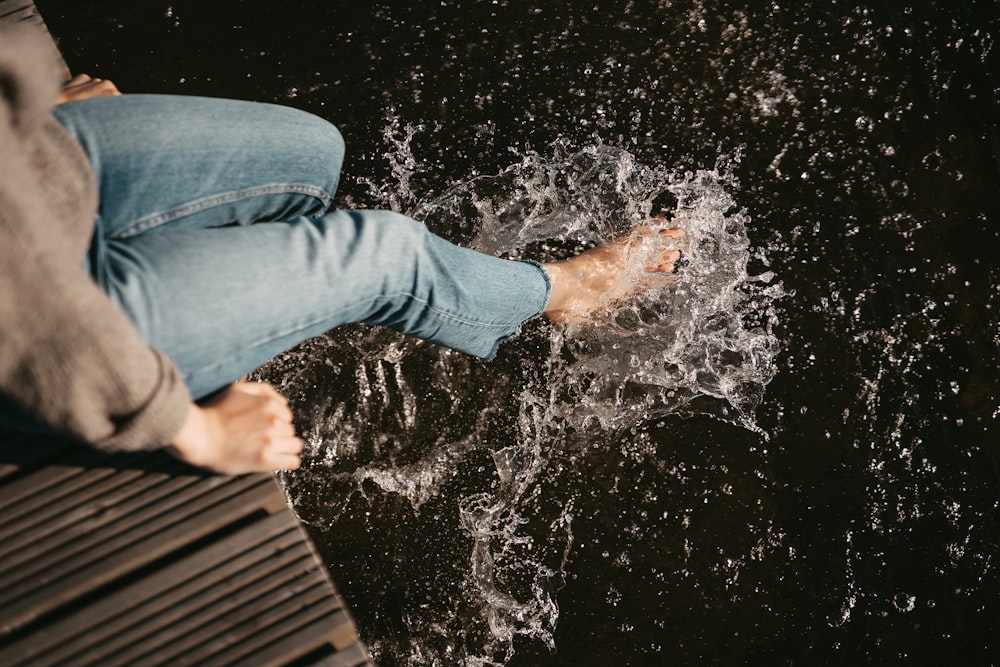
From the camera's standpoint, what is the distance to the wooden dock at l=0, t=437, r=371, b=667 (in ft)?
4.62

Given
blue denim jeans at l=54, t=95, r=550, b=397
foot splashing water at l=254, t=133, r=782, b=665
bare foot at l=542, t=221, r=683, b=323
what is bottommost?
foot splashing water at l=254, t=133, r=782, b=665

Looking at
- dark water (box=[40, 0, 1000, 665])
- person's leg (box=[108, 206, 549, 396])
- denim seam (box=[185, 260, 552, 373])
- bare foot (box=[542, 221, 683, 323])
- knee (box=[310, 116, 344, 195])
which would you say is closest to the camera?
person's leg (box=[108, 206, 549, 396])

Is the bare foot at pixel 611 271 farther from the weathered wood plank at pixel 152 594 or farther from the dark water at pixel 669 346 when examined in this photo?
the weathered wood plank at pixel 152 594

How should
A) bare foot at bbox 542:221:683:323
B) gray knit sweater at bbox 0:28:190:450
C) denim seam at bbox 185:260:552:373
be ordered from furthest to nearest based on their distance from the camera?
bare foot at bbox 542:221:683:323 → denim seam at bbox 185:260:552:373 → gray knit sweater at bbox 0:28:190:450

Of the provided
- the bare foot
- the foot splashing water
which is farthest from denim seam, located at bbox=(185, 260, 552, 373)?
the foot splashing water

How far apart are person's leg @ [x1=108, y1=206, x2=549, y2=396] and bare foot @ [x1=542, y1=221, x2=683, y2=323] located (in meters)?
0.38

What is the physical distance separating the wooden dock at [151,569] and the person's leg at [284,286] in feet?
0.83

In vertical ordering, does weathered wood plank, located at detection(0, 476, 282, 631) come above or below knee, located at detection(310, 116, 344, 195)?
below

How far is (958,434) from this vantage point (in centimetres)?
232

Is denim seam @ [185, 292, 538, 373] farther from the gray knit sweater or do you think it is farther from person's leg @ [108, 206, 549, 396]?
the gray knit sweater

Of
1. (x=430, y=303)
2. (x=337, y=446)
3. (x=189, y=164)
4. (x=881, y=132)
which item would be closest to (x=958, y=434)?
(x=881, y=132)

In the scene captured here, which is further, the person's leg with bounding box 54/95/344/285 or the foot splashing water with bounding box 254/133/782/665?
the foot splashing water with bounding box 254/133/782/665

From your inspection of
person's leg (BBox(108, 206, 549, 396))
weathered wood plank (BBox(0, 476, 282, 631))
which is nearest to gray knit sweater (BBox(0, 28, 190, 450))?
person's leg (BBox(108, 206, 549, 396))

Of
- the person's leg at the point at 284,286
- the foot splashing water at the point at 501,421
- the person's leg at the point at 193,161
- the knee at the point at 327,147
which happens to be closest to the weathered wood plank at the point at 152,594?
the person's leg at the point at 284,286
